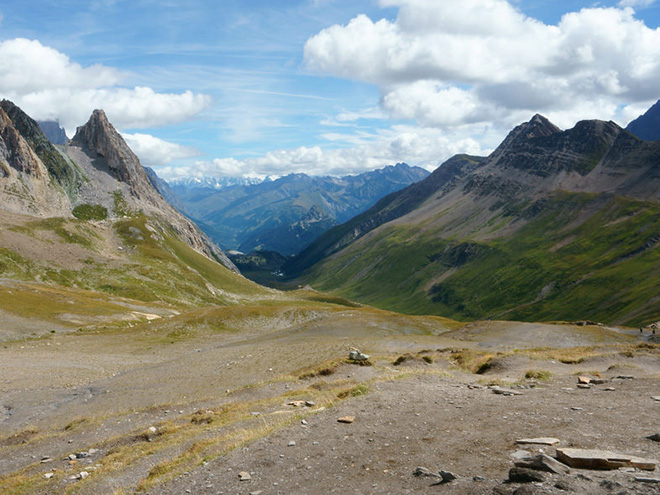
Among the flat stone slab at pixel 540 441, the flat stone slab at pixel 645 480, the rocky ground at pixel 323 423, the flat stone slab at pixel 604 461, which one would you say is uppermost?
the flat stone slab at pixel 645 480

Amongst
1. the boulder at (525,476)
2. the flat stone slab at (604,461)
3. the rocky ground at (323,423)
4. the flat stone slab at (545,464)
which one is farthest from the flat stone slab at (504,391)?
the boulder at (525,476)

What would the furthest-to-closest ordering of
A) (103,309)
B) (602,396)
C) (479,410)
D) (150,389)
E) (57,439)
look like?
(103,309) < (150,389) < (57,439) < (602,396) < (479,410)

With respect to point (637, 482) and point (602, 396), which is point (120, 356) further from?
point (637, 482)

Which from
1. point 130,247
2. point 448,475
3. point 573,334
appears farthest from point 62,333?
point 130,247

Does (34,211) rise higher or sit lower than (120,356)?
higher

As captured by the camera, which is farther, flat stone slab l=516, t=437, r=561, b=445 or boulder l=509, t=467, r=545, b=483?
flat stone slab l=516, t=437, r=561, b=445

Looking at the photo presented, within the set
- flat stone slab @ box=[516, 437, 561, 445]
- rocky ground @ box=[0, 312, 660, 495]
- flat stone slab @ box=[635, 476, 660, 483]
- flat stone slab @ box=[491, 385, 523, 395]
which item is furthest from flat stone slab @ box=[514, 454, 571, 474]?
flat stone slab @ box=[491, 385, 523, 395]

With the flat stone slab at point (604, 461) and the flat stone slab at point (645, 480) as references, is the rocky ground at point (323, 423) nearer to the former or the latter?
the flat stone slab at point (645, 480)

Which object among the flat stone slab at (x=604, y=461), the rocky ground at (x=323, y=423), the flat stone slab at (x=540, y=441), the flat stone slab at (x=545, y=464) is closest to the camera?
the flat stone slab at (x=545, y=464)

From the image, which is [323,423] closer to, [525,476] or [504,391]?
[525,476]

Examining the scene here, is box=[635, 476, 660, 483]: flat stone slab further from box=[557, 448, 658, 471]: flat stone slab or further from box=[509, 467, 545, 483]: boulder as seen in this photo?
box=[509, 467, 545, 483]: boulder

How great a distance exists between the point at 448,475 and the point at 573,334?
2776 inches

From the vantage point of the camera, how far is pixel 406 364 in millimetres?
41250

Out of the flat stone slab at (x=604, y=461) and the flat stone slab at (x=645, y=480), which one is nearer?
the flat stone slab at (x=645, y=480)
